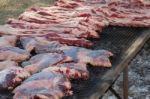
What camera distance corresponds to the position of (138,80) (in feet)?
20.2

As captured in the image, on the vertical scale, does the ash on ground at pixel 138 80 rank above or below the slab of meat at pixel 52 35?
below

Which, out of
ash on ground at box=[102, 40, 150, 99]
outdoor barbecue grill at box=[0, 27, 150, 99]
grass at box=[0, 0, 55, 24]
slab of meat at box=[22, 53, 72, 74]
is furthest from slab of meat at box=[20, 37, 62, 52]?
grass at box=[0, 0, 55, 24]

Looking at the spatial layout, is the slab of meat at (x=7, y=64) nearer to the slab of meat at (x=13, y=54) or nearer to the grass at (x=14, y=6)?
the slab of meat at (x=13, y=54)

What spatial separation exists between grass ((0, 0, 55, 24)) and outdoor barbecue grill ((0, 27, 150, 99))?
460 centimetres

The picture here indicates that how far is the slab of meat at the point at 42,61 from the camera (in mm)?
3889

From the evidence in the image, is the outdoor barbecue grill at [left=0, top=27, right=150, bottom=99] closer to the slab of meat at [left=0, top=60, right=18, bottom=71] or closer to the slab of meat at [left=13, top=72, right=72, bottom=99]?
the slab of meat at [left=13, top=72, right=72, bottom=99]

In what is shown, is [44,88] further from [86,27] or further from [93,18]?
[93,18]

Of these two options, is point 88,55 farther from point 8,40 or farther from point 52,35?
point 8,40

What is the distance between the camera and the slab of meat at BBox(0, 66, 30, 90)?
360 cm

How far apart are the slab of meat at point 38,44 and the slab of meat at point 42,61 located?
0.24 meters

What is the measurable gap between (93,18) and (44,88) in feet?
7.17

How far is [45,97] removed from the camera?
3.32 m

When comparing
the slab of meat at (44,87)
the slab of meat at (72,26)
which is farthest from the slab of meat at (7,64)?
the slab of meat at (72,26)

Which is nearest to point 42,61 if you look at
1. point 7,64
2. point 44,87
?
point 7,64
